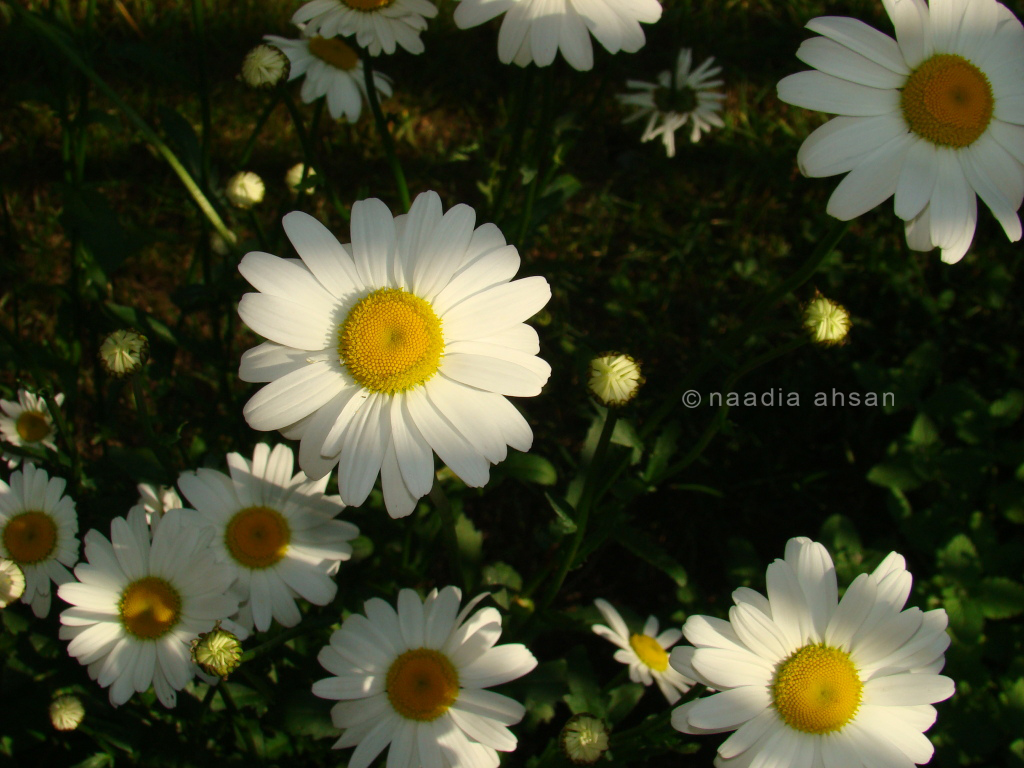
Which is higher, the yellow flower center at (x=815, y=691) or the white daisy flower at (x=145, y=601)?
the yellow flower center at (x=815, y=691)

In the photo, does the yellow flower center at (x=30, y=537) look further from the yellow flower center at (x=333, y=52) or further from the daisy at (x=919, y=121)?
the daisy at (x=919, y=121)

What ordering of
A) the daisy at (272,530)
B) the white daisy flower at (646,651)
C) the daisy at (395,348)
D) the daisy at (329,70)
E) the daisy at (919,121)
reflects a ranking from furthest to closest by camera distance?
the daisy at (329,70)
the white daisy flower at (646,651)
the daisy at (272,530)
the daisy at (919,121)
the daisy at (395,348)

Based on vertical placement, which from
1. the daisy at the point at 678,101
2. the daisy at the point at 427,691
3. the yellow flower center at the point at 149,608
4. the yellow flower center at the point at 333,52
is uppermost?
the daisy at the point at 678,101

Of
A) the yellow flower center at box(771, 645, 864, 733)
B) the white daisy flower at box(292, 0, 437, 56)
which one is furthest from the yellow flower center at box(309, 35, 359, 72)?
the yellow flower center at box(771, 645, 864, 733)

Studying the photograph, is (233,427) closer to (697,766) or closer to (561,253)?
(561,253)

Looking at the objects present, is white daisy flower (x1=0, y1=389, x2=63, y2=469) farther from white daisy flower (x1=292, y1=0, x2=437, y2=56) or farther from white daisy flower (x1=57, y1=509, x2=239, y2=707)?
white daisy flower (x1=292, y1=0, x2=437, y2=56)

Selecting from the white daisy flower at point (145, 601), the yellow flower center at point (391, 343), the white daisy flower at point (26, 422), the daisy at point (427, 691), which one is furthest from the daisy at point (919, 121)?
the white daisy flower at point (26, 422)

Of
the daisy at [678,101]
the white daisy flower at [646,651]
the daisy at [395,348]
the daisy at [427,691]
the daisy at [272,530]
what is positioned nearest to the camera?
the daisy at [395,348]
